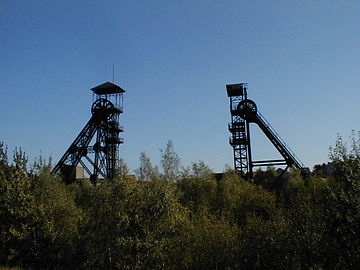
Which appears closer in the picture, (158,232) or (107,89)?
(158,232)

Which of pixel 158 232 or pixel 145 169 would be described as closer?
pixel 158 232

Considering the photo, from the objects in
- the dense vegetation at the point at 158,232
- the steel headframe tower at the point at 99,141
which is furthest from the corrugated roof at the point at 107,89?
the dense vegetation at the point at 158,232

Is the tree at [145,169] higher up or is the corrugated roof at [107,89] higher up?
the corrugated roof at [107,89]

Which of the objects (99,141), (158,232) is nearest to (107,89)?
(99,141)

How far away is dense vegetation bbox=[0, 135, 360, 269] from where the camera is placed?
1162 cm

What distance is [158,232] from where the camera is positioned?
47.2ft

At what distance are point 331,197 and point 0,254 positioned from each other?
1415 centimetres

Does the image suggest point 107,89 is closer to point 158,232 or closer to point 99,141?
point 99,141

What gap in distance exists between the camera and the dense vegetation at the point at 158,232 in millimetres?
11625

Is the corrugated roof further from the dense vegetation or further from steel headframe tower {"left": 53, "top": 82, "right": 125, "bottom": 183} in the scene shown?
the dense vegetation

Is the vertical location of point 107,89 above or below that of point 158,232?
above

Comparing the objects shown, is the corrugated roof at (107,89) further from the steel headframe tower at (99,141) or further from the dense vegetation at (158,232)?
the dense vegetation at (158,232)

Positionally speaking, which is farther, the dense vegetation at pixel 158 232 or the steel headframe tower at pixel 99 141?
the steel headframe tower at pixel 99 141

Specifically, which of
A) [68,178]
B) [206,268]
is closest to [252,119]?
[68,178]
